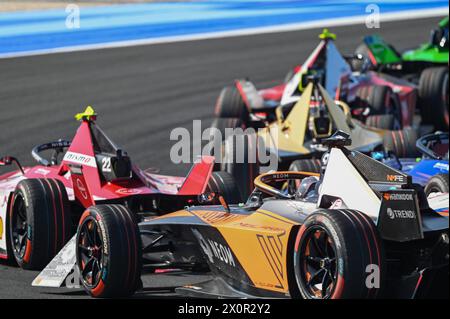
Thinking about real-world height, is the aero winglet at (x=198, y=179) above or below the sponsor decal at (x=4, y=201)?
above

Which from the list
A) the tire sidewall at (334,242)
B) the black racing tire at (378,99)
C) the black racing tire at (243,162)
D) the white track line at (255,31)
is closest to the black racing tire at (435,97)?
the black racing tire at (378,99)

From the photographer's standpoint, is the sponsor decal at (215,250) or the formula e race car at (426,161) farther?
the formula e race car at (426,161)

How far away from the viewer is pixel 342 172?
7574 millimetres

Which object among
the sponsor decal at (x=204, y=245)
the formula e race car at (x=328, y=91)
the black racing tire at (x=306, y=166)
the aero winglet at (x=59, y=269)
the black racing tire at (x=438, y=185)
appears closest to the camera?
the sponsor decal at (x=204, y=245)

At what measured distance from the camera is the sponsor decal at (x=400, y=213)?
272 inches

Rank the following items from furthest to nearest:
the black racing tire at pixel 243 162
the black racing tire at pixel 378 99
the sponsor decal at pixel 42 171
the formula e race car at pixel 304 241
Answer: the black racing tire at pixel 378 99 → the black racing tire at pixel 243 162 → the sponsor decal at pixel 42 171 → the formula e race car at pixel 304 241

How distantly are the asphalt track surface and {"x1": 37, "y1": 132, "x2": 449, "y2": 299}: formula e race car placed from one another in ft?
20.1

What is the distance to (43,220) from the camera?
923 centimetres

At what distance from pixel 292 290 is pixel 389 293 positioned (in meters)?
0.70

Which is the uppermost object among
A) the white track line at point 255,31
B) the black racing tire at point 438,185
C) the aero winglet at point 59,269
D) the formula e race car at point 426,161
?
the white track line at point 255,31

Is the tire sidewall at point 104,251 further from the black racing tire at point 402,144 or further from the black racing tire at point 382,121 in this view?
the black racing tire at point 382,121

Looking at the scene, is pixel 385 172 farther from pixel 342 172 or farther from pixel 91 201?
pixel 91 201

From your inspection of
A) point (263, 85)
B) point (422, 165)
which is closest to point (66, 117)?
point (263, 85)

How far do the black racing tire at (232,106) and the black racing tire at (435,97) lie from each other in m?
3.55
